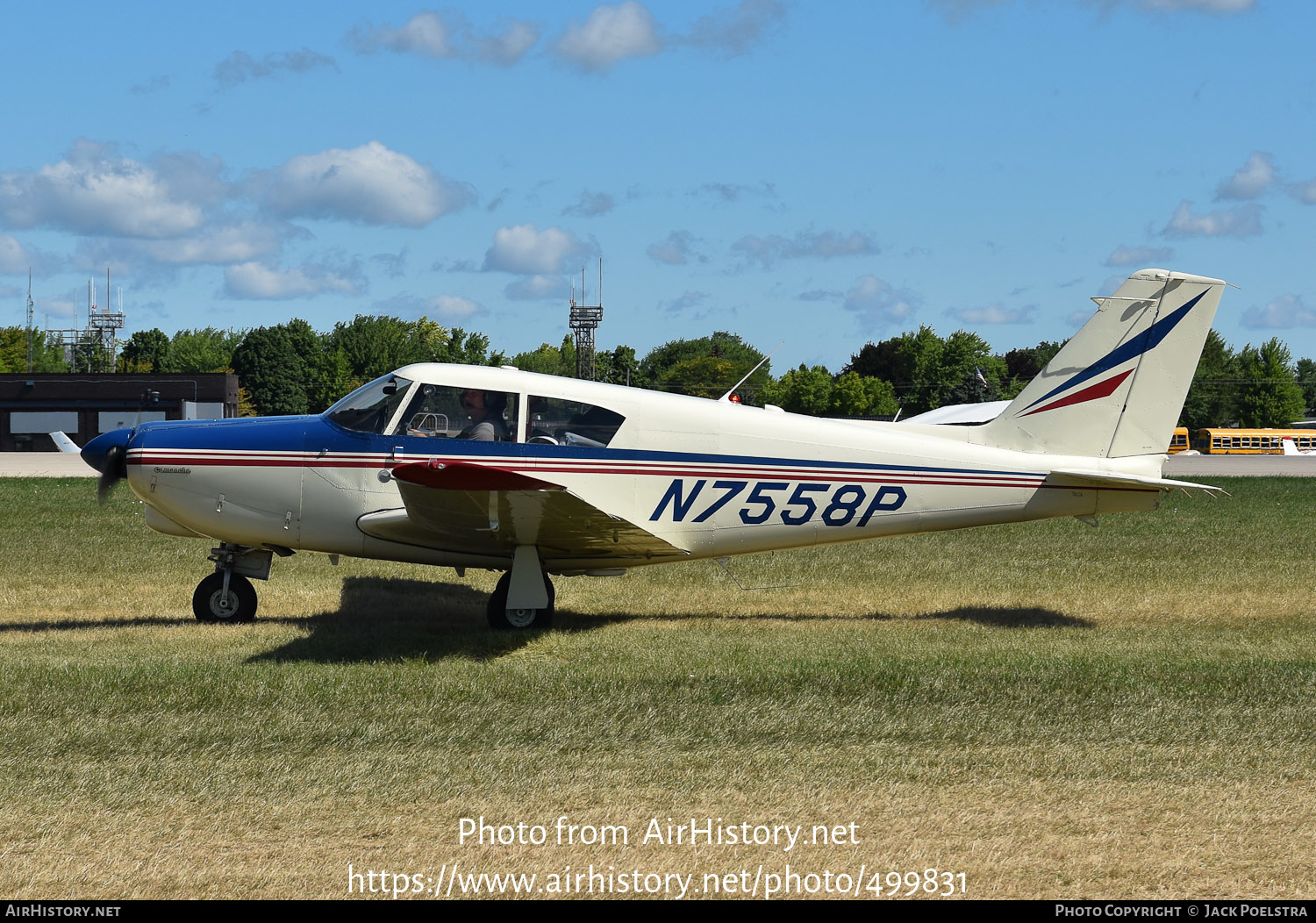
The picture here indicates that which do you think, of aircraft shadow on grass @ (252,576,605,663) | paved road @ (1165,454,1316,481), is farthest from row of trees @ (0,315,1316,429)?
aircraft shadow on grass @ (252,576,605,663)

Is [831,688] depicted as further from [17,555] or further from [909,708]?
[17,555]

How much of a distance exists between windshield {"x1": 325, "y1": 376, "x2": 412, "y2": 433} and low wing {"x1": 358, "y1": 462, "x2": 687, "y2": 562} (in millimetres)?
739

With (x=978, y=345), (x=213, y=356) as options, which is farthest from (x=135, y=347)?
(x=978, y=345)

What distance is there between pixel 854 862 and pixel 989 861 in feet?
1.76

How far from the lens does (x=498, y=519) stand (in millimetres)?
8609

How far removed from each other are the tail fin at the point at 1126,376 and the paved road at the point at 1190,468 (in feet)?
76.7

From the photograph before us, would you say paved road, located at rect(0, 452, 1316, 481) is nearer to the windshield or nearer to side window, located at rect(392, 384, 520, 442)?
the windshield

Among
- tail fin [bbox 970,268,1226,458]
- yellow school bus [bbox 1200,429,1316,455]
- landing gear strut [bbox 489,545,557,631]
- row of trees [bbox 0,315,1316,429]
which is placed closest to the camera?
landing gear strut [bbox 489,545,557,631]

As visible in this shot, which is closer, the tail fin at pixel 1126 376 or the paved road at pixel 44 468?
the tail fin at pixel 1126 376

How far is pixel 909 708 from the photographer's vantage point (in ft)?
22.7

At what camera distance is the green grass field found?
460 cm

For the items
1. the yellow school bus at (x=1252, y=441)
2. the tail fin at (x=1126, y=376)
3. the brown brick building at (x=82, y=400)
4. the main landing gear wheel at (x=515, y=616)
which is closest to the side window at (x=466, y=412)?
the main landing gear wheel at (x=515, y=616)

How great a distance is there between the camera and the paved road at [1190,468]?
3241 cm

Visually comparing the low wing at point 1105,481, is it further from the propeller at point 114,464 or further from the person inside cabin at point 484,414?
the propeller at point 114,464
